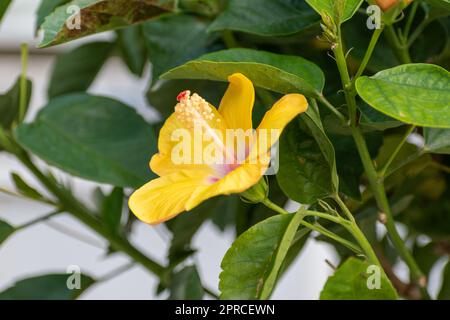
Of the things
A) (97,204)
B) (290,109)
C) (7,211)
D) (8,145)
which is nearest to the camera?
(290,109)

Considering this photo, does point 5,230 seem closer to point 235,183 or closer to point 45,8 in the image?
point 45,8

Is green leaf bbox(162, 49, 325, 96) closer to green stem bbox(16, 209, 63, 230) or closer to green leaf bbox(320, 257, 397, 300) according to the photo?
green leaf bbox(320, 257, 397, 300)

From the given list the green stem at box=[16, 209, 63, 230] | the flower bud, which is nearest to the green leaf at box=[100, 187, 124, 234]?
the green stem at box=[16, 209, 63, 230]

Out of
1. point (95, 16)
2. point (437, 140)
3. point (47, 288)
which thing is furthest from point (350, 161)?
point (47, 288)

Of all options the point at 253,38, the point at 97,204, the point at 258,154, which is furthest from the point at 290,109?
the point at 97,204

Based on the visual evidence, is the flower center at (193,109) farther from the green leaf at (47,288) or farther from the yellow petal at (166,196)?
the green leaf at (47,288)

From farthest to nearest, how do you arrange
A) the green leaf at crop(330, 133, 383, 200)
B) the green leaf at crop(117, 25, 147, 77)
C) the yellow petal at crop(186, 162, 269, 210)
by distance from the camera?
the green leaf at crop(117, 25, 147, 77) → the green leaf at crop(330, 133, 383, 200) → the yellow petal at crop(186, 162, 269, 210)

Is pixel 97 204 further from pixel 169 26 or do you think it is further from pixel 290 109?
pixel 290 109
